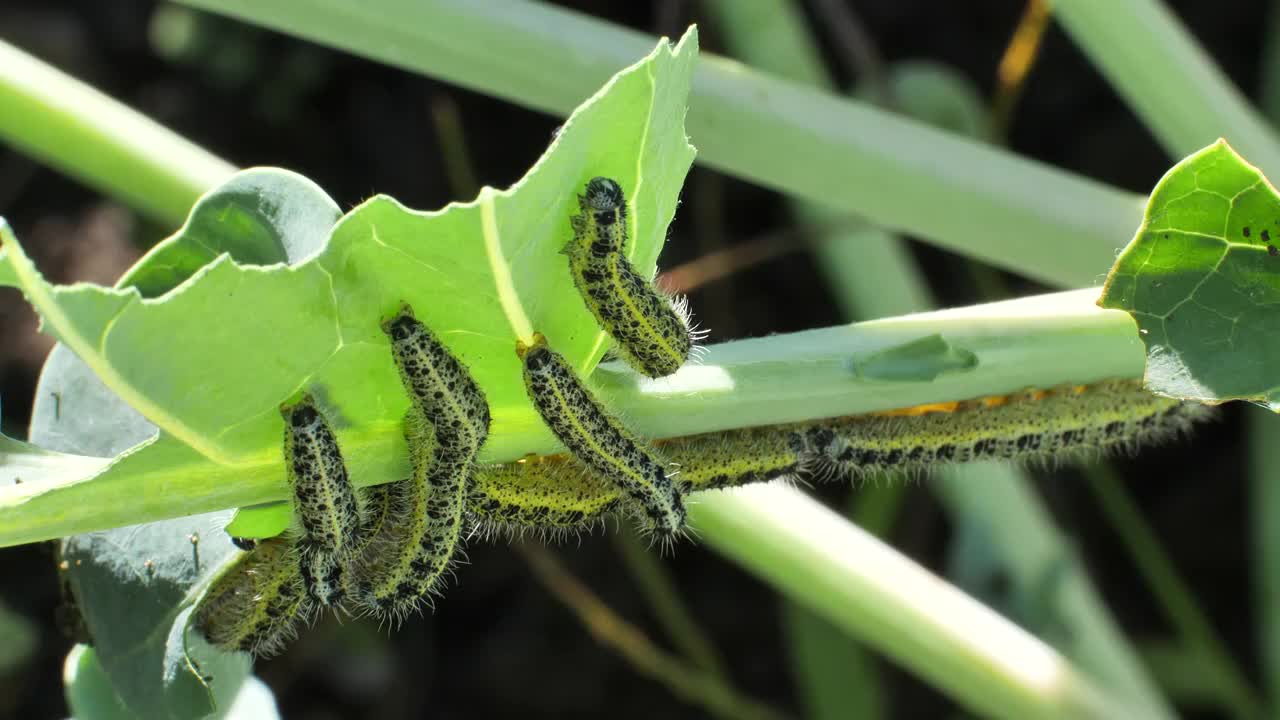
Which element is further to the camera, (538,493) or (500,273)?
(538,493)

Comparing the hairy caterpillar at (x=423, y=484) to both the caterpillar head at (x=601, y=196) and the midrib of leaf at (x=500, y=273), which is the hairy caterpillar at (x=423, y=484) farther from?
the caterpillar head at (x=601, y=196)

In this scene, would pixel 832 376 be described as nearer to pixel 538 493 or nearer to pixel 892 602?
pixel 538 493

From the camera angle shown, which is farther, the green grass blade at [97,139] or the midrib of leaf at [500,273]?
the green grass blade at [97,139]

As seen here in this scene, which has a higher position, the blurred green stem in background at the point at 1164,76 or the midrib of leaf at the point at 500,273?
the blurred green stem in background at the point at 1164,76

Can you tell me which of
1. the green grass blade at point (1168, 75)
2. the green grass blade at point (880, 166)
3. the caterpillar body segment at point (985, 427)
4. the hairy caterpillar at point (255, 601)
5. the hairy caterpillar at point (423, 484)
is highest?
the green grass blade at point (1168, 75)

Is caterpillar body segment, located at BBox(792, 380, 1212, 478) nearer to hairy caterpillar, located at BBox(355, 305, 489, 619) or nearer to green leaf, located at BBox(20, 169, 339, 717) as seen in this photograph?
hairy caterpillar, located at BBox(355, 305, 489, 619)

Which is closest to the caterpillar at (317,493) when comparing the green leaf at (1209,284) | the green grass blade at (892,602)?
the green grass blade at (892,602)

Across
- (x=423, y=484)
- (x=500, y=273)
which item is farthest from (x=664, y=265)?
(x=500, y=273)
